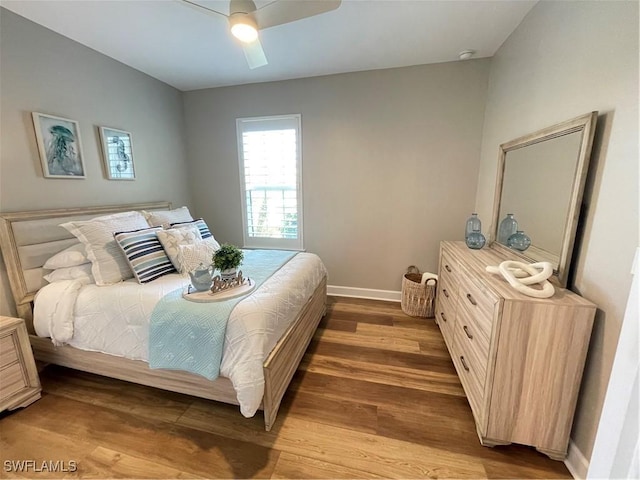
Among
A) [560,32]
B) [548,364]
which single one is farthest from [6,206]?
[560,32]

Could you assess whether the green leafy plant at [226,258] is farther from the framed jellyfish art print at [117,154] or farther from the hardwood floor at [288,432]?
the framed jellyfish art print at [117,154]

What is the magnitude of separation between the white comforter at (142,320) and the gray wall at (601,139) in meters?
1.65

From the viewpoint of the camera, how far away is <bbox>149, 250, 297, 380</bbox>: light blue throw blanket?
4.87 ft

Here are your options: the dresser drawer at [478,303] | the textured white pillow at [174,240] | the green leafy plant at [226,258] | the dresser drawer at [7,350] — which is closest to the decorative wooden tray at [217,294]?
the green leafy plant at [226,258]

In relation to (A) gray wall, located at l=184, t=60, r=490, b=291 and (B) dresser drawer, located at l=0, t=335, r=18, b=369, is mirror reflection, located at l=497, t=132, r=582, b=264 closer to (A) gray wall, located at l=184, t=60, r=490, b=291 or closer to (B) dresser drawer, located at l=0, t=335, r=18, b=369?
(A) gray wall, located at l=184, t=60, r=490, b=291

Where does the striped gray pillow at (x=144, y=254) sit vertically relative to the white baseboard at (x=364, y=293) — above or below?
above

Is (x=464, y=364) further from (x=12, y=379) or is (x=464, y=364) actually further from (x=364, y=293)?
(x=12, y=379)

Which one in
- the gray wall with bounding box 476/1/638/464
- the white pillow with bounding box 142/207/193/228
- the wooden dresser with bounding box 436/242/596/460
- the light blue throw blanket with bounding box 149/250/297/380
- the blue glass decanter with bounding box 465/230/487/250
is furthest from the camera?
the white pillow with bounding box 142/207/193/228

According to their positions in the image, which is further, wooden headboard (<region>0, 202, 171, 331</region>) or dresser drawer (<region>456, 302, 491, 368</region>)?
wooden headboard (<region>0, 202, 171, 331</region>)

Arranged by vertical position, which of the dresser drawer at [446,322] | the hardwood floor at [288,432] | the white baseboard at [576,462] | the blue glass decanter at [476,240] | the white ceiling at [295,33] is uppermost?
the white ceiling at [295,33]

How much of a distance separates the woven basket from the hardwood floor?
0.77m

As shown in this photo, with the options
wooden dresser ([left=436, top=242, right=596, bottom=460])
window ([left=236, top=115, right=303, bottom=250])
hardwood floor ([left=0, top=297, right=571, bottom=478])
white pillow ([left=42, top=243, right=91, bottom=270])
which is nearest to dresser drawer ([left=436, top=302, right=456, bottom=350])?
hardwood floor ([left=0, top=297, right=571, bottom=478])

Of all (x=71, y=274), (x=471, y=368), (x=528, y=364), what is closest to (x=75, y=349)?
(x=71, y=274)

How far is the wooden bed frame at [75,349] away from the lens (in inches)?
64.1
